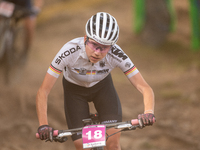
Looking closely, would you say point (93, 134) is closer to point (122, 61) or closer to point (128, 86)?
point (122, 61)

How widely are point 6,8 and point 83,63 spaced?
491 cm

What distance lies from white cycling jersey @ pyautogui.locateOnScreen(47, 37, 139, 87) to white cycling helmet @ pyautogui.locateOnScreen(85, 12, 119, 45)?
25cm

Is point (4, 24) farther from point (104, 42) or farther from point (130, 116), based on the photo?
point (104, 42)

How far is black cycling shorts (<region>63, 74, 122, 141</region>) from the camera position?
407cm

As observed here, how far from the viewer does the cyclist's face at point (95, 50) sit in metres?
3.65

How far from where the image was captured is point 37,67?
1035 centimetres

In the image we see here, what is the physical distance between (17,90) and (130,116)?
2.92 meters

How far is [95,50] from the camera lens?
367 cm

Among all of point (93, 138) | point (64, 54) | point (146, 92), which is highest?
point (64, 54)

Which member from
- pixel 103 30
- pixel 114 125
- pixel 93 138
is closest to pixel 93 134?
pixel 93 138

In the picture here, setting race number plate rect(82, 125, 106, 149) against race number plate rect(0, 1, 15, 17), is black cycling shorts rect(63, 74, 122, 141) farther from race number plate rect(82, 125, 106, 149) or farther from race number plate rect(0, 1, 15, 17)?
race number plate rect(0, 1, 15, 17)

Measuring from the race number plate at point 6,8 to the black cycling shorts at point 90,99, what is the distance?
15.0 feet

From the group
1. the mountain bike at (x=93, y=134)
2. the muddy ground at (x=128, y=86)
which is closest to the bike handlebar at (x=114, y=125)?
the mountain bike at (x=93, y=134)

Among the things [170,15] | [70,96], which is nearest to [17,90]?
[70,96]
